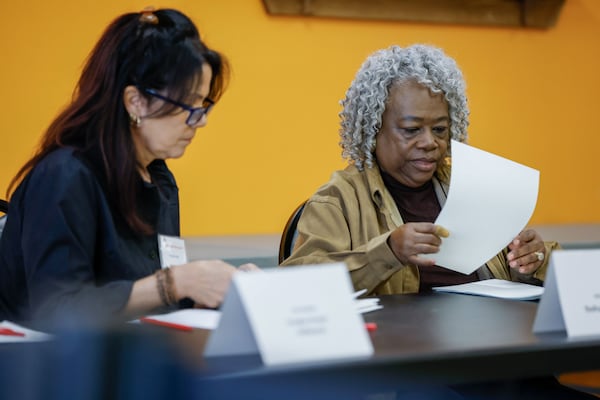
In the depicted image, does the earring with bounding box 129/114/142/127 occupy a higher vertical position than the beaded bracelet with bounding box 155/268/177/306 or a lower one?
higher

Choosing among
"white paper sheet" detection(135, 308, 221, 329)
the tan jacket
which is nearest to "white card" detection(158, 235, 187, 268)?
"white paper sheet" detection(135, 308, 221, 329)

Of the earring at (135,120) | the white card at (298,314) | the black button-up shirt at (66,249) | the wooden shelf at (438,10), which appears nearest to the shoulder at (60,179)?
the black button-up shirt at (66,249)

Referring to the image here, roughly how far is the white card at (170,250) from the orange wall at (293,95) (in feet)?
7.04

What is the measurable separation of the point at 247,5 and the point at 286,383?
9.95ft

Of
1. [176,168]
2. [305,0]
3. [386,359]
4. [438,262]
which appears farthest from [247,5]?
[386,359]

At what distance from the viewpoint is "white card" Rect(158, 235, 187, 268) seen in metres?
1.46

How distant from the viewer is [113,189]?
1.35 metres

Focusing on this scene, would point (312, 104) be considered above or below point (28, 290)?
above

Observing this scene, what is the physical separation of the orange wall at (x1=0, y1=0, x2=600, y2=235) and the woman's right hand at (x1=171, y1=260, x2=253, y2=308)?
2449 mm

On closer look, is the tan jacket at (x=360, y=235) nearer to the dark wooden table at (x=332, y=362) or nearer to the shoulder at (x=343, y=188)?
the shoulder at (x=343, y=188)

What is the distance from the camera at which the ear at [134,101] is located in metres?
1.39

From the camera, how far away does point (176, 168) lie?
3.64 meters

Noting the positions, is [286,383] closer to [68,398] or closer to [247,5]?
[68,398]

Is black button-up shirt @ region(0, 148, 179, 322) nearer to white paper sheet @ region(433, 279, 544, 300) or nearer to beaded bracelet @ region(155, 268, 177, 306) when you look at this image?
beaded bracelet @ region(155, 268, 177, 306)
